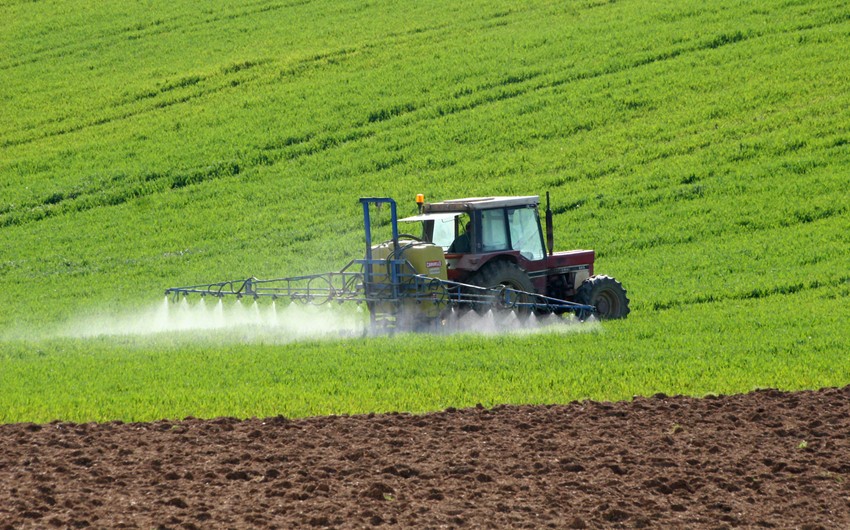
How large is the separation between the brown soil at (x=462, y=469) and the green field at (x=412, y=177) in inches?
44.2

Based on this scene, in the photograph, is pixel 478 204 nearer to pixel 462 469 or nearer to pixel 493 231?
pixel 493 231

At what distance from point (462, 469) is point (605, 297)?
10019mm

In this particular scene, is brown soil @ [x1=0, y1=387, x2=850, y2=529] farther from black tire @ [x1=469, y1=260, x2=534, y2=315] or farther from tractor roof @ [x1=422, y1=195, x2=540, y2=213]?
tractor roof @ [x1=422, y1=195, x2=540, y2=213]

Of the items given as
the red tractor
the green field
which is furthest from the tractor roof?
the green field

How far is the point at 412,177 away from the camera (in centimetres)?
3219

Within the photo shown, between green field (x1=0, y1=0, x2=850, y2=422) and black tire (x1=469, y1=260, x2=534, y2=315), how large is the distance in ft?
5.29

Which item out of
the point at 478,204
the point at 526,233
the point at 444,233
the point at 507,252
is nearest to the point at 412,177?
the point at 444,233

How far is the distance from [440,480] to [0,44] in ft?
155

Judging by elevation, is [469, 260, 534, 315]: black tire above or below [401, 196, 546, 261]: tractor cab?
below

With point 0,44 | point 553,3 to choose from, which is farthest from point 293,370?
point 0,44

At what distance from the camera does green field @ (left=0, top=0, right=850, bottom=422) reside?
14805 millimetres

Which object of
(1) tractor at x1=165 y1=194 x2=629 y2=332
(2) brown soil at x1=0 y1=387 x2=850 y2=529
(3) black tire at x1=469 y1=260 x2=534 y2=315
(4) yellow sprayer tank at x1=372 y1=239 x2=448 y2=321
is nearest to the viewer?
(2) brown soil at x1=0 y1=387 x2=850 y2=529

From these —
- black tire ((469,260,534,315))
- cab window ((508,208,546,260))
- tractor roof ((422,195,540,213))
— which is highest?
tractor roof ((422,195,540,213))

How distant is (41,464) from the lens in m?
10.6
